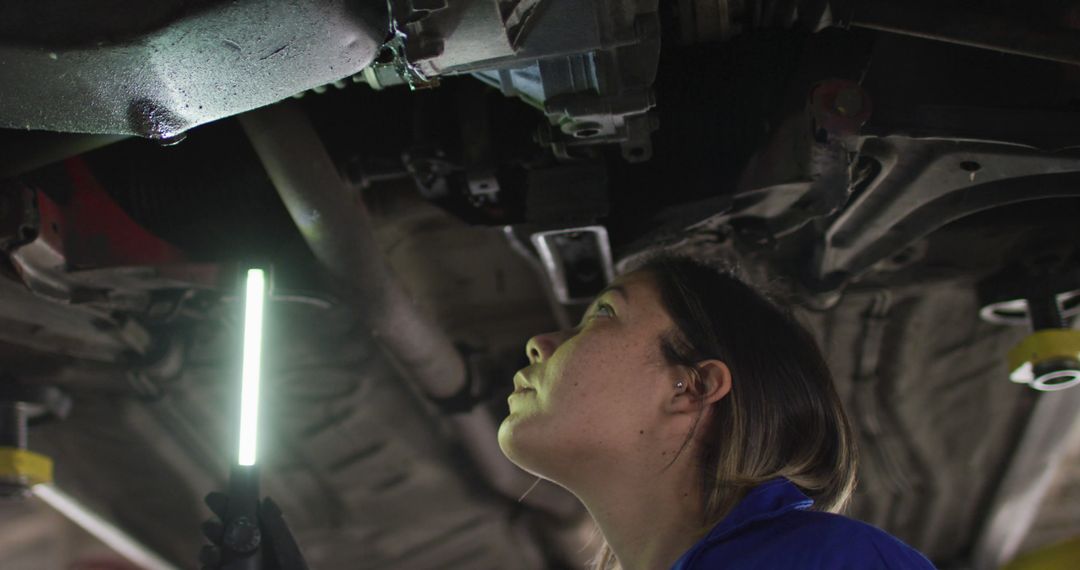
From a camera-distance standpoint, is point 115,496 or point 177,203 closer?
point 177,203

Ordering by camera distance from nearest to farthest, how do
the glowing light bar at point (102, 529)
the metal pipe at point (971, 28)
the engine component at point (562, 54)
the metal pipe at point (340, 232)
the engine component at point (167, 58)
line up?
the engine component at point (167, 58), the engine component at point (562, 54), the metal pipe at point (971, 28), the metal pipe at point (340, 232), the glowing light bar at point (102, 529)

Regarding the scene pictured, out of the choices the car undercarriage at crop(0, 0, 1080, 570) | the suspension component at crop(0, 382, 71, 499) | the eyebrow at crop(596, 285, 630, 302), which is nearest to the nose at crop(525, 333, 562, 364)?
the eyebrow at crop(596, 285, 630, 302)

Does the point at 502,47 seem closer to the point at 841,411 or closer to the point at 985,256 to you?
the point at 841,411

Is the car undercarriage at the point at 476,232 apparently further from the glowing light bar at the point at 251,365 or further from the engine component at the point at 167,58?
the glowing light bar at the point at 251,365

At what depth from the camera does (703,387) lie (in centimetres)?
Answer: 149

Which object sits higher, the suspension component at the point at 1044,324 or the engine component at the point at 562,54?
the engine component at the point at 562,54

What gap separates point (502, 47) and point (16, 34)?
0.55m

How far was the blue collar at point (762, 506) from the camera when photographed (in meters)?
1.26

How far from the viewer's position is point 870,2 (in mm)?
1485

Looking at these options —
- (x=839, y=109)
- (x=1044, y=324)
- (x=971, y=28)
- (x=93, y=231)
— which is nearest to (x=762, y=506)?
(x=839, y=109)

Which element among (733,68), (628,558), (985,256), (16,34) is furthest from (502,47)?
(985,256)

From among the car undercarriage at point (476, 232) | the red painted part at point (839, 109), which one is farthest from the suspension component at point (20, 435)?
the red painted part at point (839, 109)

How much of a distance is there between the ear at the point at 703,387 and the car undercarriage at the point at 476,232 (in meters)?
0.34

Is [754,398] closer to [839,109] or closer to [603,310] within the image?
[603,310]
